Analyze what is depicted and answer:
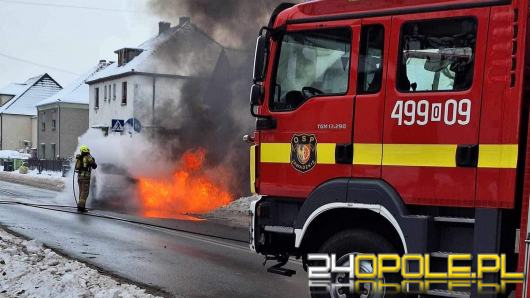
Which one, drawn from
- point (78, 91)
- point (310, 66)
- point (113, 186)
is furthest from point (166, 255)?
point (78, 91)

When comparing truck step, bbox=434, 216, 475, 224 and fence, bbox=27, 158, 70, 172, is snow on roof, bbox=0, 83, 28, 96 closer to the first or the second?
fence, bbox=27, 158, 70, 172

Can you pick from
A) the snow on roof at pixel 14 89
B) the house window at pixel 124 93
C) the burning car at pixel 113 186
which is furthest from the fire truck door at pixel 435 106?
the snow on roof at pixel 14 89

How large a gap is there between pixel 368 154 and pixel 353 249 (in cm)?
82

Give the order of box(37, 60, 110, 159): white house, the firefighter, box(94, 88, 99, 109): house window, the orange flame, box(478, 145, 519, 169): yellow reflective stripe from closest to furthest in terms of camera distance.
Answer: box(478, 145, 519, 169): yellow reflective stripe
the firefighter
the orange flame
box(94, 88, 99, 109): house window
box(37, 60, 110, 159): white house

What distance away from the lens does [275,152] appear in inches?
208

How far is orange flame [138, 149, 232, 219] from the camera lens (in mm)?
16141

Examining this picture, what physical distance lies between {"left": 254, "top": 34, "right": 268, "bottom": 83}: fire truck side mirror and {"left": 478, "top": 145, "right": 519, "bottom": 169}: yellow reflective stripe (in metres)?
2.11

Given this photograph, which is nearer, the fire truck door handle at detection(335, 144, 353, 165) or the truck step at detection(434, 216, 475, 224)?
the truck step at detection(434, 216, 475, 224)

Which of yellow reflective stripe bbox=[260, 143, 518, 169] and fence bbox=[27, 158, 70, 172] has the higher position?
yellow reflective stripe bbox=[260, 143, 518, 169]

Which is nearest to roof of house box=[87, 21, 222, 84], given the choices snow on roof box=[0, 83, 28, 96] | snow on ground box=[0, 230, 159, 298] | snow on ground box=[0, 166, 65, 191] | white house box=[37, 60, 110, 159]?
snow on ground box=[0, 166, 65, 191]

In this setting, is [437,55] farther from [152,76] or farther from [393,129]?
[152,76]

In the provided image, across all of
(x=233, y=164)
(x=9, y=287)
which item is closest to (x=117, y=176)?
(x=233, y=164)

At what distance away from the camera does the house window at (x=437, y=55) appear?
4.32m

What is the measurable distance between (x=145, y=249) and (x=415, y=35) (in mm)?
5500
